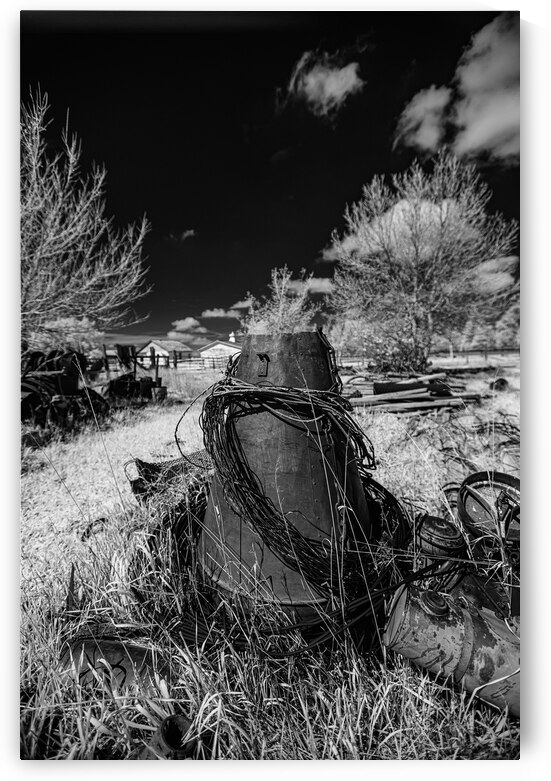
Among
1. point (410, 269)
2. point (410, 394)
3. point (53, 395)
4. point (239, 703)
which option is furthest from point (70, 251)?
point (410, 269)

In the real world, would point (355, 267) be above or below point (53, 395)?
above

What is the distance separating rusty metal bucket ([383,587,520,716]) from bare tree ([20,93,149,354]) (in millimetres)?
3503

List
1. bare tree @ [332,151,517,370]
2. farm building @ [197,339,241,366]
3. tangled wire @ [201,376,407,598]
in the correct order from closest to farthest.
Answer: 1. tangled wire @ [201,376,407,598]
2. farm building @ [197,339,241,366]
3. bare tree @ [332,151,517,370]

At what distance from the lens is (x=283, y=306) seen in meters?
4.02

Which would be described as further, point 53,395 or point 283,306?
point 53,395

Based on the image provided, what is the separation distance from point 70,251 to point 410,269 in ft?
17.2

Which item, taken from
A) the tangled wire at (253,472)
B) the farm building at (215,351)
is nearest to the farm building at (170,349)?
the farm building at (215,351)

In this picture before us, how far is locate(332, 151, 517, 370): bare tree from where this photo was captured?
5.51 m

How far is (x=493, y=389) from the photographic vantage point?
6.15 metres

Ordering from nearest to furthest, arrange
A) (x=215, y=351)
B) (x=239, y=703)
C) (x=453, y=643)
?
1. (x=453, y=643)
2. (x=239, y=703)
3. (x=215, y=351)

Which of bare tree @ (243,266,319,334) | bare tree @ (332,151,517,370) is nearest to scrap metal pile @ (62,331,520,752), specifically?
bare tree @ (243,266,319,334)

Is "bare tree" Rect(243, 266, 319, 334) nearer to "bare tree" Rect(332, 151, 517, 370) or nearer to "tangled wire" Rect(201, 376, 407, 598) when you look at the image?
"bare tree" Rect(332, 151, 517, 370)

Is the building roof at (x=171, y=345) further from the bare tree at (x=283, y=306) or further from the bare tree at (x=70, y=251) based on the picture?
the bare tree at (x=283, y=306)

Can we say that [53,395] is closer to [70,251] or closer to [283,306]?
[70,251]
